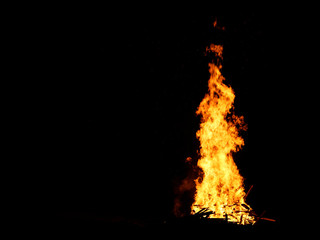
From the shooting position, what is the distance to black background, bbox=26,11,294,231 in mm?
6473

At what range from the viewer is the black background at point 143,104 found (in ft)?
21.2

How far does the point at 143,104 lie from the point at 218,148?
8.64ft

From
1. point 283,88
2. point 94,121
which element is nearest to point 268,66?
point 283,88

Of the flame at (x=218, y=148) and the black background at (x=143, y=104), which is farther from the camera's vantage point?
the black background at (x=143, y=104)

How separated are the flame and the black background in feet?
0.96

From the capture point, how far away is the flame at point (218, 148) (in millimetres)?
5594

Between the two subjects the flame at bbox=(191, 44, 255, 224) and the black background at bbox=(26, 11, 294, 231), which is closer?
the flame at bbox=(191, 44, 255, 224)

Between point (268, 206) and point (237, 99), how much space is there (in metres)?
3.09

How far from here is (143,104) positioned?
7477mm

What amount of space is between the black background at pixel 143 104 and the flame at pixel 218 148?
29cm

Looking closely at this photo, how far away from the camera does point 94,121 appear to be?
7414mm

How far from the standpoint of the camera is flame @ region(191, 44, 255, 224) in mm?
5594

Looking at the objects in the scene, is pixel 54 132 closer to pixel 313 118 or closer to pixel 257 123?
pixel 257 123

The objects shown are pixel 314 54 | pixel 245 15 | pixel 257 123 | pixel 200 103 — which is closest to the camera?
pixel 314 54
